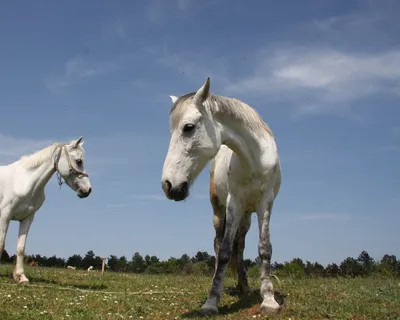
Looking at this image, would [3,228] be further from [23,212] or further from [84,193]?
[84,193]

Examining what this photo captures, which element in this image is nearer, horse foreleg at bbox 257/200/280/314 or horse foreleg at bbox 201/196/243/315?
horse foreleg at bbox 257/200/280/314

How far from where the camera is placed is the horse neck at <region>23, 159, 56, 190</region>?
40.2 feet

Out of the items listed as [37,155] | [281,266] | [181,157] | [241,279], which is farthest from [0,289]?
[281,266]

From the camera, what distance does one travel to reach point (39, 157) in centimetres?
1248

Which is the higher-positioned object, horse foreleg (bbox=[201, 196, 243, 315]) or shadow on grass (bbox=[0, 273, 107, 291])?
horse foreleg (bbox=[201, 196, 243, 315])

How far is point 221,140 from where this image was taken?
717cm

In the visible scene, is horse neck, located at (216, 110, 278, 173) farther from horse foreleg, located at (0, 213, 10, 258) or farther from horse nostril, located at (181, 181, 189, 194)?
horse foreleg, located at (0, 213, 10, 258)

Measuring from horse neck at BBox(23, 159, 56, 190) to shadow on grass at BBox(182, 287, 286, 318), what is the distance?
5759 millimetres

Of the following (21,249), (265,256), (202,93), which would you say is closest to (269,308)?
(265,256)

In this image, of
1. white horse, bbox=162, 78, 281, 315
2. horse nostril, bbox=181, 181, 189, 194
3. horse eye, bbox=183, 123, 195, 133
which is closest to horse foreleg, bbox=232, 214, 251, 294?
white horse, bbox=162, 78, 281, 315

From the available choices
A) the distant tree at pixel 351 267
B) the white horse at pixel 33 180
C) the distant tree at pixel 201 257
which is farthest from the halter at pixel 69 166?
the distant tree at pixel 201 257

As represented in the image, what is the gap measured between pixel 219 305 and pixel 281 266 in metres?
14.5

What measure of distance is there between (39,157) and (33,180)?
651 mm

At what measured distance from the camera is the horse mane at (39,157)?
40.8ft
